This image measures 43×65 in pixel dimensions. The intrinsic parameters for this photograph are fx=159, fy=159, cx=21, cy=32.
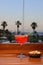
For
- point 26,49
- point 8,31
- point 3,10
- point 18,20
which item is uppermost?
point 3,10

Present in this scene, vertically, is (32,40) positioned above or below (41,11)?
below

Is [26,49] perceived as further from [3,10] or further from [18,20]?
[3,10]

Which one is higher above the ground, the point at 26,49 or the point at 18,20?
the point at 18,20

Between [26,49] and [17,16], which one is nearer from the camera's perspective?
[26,49]

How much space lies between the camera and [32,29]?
2885 mm

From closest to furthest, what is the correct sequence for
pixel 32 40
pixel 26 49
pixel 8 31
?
pixel 26 49 → pixel 32 40 → pixel 8 31

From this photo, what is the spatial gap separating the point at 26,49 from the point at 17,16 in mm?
781

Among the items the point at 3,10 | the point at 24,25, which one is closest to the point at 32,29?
the point at 24,25


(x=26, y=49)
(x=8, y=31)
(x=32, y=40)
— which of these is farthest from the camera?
(x=8, y=31)

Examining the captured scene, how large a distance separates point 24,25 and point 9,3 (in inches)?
18.7

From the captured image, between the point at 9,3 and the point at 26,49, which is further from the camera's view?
the point at 9,3

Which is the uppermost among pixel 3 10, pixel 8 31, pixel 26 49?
pixel 3 10

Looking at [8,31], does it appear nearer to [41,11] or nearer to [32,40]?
[32,40]

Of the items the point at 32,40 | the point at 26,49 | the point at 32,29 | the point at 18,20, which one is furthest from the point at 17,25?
the point at 26,49
